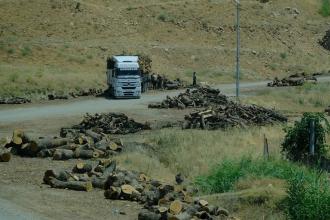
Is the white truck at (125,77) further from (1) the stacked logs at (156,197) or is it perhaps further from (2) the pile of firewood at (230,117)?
(1) the stacked logs at (156,197)

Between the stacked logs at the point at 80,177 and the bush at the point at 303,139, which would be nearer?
the stacked logs at the point at 80,177

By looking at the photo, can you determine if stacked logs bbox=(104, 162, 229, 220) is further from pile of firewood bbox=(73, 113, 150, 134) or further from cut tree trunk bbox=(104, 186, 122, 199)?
pile of firewood bbox=(73, 113, 150, 134)

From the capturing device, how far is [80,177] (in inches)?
752

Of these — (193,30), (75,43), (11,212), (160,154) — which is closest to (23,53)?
(75,43)

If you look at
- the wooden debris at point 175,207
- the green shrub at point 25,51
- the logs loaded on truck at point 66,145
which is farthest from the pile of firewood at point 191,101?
the wooden debris at point 175,207

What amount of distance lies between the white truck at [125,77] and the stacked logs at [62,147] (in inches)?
927

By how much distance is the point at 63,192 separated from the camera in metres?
17.8

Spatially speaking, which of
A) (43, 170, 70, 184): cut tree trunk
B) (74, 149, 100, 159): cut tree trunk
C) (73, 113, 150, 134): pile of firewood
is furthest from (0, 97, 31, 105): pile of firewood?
(43, 170, 70, 184): cut tree trunk

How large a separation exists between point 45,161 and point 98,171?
360 cm

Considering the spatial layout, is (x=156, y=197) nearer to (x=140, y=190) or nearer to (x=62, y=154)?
(x=140, y=190)

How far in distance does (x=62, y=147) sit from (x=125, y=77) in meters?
25.4

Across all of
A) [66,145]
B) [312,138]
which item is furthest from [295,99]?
[66,145]

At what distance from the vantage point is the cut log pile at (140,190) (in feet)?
48.2

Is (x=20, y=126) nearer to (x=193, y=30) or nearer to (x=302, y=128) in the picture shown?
(x=302, y=128)
